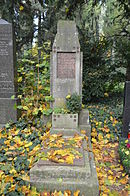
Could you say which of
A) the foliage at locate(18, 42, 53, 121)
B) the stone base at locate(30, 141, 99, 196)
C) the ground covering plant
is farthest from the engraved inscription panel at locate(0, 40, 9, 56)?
the ground covering plant

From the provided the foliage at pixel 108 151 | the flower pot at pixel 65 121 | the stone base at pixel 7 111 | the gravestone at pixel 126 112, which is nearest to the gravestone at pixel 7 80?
the stone base at pixel 7 111

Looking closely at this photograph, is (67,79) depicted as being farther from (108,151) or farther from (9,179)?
(9,179)

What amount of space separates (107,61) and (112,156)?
17.2 ft

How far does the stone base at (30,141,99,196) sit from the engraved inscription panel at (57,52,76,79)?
2198 millimetres

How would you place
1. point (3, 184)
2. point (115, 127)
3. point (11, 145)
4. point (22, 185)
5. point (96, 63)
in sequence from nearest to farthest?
point (3, 184), point (22, 185), point (11, 145), point (115, 127), point (96, 63)

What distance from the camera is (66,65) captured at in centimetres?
396

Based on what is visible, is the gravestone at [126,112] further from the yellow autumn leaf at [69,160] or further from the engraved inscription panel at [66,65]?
the yellow autumn leaf at [69,160]

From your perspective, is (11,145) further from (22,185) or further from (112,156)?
(112,156)

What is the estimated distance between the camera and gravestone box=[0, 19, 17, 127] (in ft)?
13.6

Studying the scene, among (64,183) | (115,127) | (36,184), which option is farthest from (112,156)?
(36,184)

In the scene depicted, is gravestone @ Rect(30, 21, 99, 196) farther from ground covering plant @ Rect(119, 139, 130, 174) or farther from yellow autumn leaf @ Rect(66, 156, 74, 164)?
ground covering plant @ Rect(119, 139, 130, 174)

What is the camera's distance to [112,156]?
153 inches

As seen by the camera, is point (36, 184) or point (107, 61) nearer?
point (36, 184)

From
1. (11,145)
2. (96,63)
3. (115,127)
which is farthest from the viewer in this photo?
(96,63)
